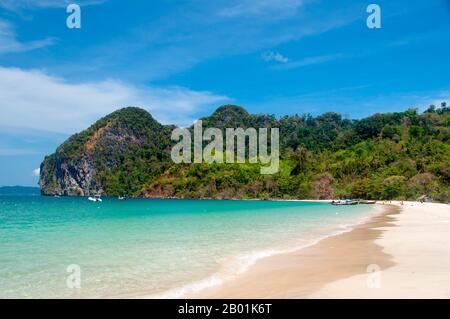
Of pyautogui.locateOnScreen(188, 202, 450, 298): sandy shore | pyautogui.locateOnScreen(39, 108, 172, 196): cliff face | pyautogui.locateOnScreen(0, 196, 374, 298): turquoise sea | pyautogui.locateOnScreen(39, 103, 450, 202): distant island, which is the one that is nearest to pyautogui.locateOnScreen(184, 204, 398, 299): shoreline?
pyautogui.locateOnScreen(188, 202, 450, 298): sandy shore

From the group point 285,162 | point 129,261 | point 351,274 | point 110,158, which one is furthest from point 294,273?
point 110,158

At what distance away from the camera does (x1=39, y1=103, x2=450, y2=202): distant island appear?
9288cm

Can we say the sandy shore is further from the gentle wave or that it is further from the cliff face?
the cliff face

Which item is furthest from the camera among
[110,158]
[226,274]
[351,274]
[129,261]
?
[110,158]

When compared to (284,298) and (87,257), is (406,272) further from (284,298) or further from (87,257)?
(87,257)

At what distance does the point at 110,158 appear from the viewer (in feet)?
559

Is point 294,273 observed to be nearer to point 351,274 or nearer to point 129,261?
point 351,274

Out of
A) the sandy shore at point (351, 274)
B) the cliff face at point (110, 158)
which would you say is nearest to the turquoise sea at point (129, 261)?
the sandy shore at point (351, 274)

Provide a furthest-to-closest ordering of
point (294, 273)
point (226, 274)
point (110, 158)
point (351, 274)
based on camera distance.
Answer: point (110, 158)
point (226, 274)
point (294, 273)
point (351, 274)

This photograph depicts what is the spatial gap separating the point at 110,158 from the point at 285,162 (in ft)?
250

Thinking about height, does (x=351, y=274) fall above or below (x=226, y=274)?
above

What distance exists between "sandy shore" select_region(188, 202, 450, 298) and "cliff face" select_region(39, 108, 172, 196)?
139 meters
